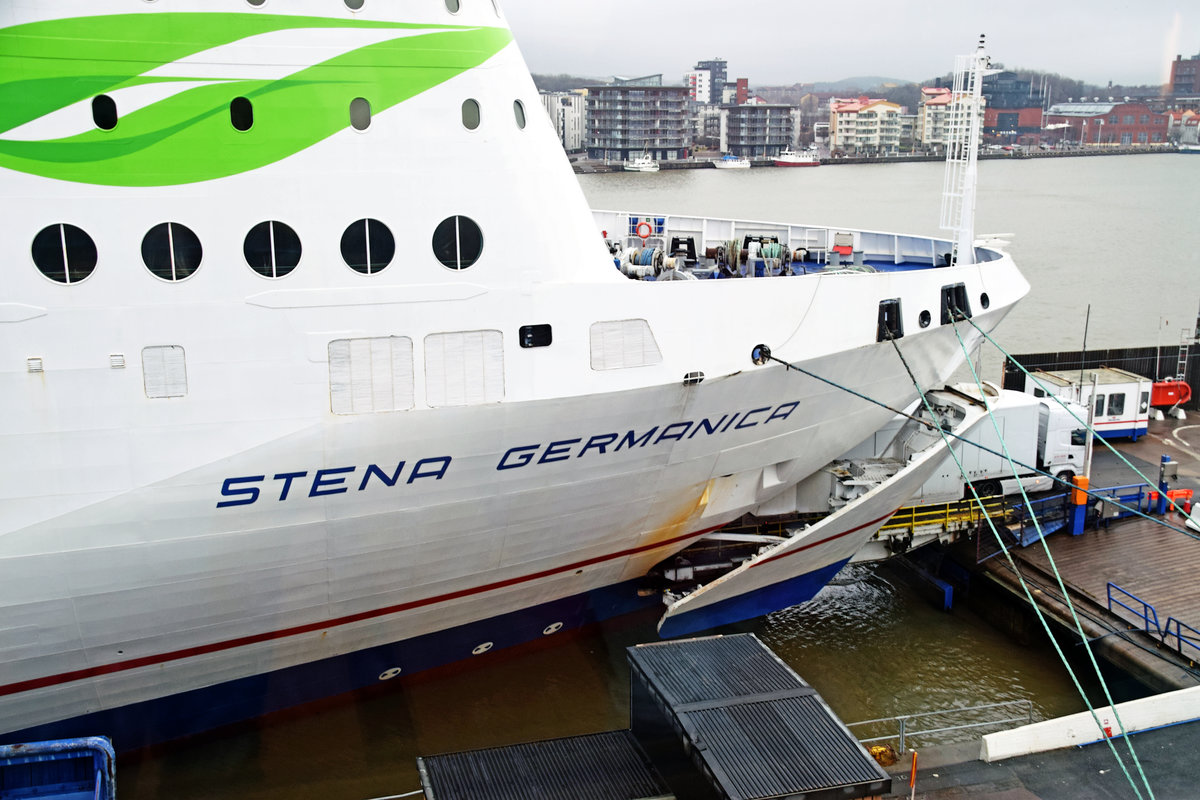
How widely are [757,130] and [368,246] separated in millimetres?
107543

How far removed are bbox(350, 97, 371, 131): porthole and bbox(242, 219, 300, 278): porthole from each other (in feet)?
3.27

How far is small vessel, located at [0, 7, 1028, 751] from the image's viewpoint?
24.1 feet

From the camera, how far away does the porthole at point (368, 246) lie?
801 centimetres

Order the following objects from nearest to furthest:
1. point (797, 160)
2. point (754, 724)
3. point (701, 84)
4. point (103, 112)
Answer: point (754, 724) < point (103, 112) < point (797, 160) < point (701, 84)

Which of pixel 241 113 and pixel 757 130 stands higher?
pixel 757 130

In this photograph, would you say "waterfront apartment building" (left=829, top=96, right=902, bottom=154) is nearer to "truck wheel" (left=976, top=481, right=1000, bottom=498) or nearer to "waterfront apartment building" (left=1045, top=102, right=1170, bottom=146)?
"waterfront apartment building" (left=1045, top=102, right=1170, bottom=146)

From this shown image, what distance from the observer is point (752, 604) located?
11.3 m

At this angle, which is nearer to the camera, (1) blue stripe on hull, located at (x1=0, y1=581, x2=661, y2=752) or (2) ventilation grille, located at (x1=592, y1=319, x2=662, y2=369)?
(1) blue stripe on hull, located at (x1=0, y1=581, x2=661, y2=752)

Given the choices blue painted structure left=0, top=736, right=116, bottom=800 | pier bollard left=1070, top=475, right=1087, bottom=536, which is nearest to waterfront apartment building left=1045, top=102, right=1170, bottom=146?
pier bollard left=1070, top=475, right=1087, bottom=536

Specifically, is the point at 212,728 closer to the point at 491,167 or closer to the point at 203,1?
the point at 491,167

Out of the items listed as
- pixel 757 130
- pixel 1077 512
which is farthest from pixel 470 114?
pixel 757 130

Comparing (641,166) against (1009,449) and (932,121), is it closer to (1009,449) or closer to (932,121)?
(932,121)

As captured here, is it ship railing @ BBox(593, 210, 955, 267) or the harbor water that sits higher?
ship railing @ BBox(593, 210, 955, 267)

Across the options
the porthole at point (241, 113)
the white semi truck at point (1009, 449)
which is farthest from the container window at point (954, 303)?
the porthole at point (241, 113)
